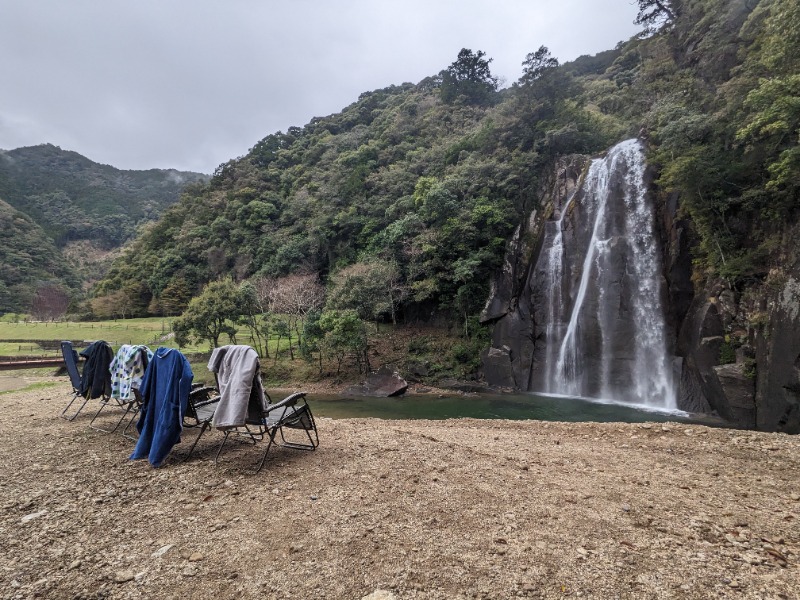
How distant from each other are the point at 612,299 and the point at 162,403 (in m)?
16.6

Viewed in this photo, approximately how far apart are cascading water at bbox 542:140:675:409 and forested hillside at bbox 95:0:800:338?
162 centimetres

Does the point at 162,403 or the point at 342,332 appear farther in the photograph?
the point at 342,332

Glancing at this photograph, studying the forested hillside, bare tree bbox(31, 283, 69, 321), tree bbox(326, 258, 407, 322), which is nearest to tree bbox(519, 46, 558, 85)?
the forested hillside

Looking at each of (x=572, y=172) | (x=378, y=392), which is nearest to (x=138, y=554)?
(x=378, y=392)

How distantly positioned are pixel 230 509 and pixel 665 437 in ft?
23.1

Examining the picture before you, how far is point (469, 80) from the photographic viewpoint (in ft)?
143

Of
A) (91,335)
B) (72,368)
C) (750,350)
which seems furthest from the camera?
(91,335)

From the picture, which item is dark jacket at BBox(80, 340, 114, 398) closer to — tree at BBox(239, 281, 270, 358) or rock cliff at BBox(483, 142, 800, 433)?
rock cliff at BBox(483, 142, 800, 433)

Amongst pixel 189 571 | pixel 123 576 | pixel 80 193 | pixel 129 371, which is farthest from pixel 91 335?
pixel 80 193

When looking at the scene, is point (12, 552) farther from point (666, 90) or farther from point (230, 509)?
point (666, 90)

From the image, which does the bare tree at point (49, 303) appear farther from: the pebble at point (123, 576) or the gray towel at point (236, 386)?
the pebble at point (123, 576)

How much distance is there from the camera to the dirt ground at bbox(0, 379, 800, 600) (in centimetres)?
251

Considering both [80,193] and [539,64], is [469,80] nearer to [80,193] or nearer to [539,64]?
[539,64]

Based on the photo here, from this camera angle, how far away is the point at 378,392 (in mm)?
18469
